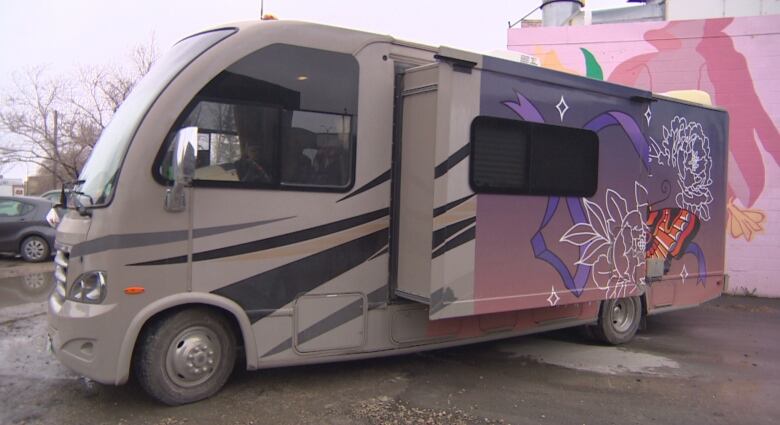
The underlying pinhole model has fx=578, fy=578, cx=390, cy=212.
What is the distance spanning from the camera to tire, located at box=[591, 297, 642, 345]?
6590 mm

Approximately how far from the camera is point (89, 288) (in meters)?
4.09

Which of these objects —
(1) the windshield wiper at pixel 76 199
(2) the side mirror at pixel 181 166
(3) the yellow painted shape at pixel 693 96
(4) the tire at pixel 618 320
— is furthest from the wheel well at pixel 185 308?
(3) the yellow painted shape at pixel 693 96

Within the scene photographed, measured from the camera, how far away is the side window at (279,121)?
14.1 feet

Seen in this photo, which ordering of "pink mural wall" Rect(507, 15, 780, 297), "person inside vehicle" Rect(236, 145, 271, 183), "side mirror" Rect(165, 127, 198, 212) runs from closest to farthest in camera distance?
"side mirror" Rect(165, 127, 198, 212) → "person inside vehicle" Rect(236, 145, 271, 183) → "pink mural wall" Rect(507, 15, 780, 297)

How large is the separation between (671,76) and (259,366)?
9135mm

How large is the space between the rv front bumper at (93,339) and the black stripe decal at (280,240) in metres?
0.44

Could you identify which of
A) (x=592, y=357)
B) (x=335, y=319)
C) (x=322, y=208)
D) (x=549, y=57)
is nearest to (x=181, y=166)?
(x=322, y=208)

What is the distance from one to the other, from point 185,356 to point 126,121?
6.02 ft

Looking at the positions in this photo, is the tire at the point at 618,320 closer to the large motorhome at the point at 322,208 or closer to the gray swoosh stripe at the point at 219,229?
the large motorhome at the point at 322,208

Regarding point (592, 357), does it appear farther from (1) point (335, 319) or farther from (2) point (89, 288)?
(2) point (89, 288)

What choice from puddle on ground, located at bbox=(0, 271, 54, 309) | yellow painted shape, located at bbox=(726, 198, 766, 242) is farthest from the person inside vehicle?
yellow painted shape, located at bbox=(726, 198, 766, 242)

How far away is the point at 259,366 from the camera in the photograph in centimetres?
450

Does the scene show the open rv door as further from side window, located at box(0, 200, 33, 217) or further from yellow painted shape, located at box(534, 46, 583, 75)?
side window, located at box(0, 200, 33, 217)

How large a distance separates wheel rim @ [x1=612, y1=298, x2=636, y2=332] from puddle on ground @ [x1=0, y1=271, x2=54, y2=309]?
25.0 ft
